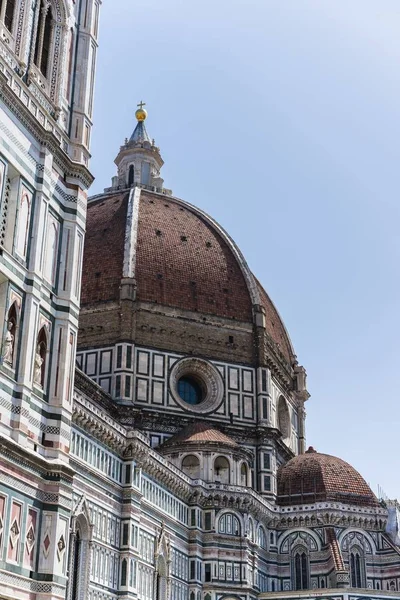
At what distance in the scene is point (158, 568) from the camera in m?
45.0

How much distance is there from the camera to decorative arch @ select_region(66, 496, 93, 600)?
3719 cm

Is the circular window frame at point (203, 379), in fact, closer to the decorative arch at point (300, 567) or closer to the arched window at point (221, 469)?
the arched window at point (221, 469)

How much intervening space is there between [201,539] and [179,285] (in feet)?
59.2

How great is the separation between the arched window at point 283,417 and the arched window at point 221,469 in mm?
12262

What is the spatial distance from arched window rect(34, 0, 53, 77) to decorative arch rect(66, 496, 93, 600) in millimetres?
22204

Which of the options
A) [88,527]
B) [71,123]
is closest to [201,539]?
[88,527]

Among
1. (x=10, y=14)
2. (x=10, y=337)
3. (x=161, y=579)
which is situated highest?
(x=10, y=14)

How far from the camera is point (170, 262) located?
2473 inches

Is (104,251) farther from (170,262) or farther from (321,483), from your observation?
(321,483)

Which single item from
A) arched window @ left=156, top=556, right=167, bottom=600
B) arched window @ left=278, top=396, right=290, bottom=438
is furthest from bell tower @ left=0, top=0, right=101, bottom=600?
arched window @ left=278, top=396, right=290, bottom=438

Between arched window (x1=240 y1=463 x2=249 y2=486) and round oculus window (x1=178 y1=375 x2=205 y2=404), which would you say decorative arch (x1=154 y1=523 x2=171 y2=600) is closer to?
arched window (x1=240 y1=463 x2=249 y2=486)

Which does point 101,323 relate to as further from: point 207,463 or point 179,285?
point 207,463

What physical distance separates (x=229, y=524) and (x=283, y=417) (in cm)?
1495

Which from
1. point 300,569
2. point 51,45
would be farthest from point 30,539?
point 300,569
